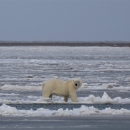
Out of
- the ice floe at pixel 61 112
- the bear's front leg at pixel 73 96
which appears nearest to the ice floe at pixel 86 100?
the bear's front leg at pixel 73 96

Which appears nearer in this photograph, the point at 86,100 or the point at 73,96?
the point at 73,96

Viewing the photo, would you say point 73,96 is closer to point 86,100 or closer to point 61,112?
point 86,100

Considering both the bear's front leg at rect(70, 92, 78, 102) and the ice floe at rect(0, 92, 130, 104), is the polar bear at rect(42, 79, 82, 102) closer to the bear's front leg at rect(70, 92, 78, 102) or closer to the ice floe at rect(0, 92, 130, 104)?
the bear's front leg at rect(70, 92, 78, 102)

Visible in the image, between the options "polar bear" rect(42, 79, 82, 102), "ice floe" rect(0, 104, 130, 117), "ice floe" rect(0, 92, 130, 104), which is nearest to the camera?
"ice floe" rect(0, 104, 130, 117)

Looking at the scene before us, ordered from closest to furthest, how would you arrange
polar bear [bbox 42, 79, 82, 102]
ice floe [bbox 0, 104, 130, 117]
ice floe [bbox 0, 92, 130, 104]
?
ice floe [bbox 0, 104, 130, 117] → ice floe [bbox 0, 92, 130, 104] → polar bear [bbox 42, 79, 82, 102]

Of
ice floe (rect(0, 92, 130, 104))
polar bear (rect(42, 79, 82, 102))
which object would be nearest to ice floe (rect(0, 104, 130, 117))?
ice floe (rect(0, 92, 130, 104))

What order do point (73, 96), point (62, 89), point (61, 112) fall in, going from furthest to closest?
point (62, 89) < point (73, 96) < point (61, 112)

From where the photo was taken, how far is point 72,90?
1534 cm

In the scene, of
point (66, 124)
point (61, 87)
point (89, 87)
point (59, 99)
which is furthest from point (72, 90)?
point (89, 87)

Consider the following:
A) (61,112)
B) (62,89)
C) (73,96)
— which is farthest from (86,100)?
(61,112)

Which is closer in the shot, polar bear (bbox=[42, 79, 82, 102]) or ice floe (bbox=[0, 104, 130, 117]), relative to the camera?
ice floe (bbox=[0, 104, 130, 117])

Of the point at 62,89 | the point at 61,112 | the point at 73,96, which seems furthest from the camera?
the point at 62,89

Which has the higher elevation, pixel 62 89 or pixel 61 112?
pixel 62 89

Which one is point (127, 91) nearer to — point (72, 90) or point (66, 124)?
point (72, 90)
